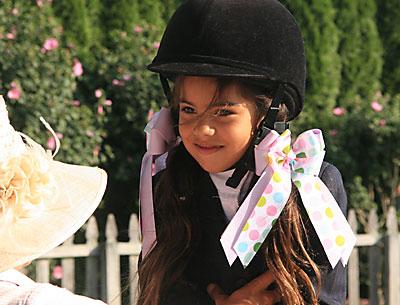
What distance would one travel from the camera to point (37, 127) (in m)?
4.85

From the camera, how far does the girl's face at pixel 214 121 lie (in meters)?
2.21

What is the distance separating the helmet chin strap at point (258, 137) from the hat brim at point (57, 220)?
13.3 inches

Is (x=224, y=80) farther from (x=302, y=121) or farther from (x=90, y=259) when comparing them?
(x=302, y=121)

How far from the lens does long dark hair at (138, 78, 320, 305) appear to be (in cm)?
221

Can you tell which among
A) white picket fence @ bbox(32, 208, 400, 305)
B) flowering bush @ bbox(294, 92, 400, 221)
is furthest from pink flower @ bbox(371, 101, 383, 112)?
white picket fence @ bbox(32, 208, 400, 305)

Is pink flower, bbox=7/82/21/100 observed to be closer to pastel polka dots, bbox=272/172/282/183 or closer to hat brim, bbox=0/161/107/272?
hat brim, bbox=0/161/107/272

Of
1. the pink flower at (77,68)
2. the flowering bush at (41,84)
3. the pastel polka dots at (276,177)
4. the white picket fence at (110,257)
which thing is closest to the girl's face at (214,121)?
the pastel polka dots at (276,177)

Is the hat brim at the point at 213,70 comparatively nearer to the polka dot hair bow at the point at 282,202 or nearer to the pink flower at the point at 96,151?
the polka dot hair bow at the point at 282,202

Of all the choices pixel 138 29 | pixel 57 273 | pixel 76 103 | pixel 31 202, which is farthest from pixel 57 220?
pixel 138 29

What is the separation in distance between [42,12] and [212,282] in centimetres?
337

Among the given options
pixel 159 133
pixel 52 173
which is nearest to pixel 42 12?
pixel 159 133

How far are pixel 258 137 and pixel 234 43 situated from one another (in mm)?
255

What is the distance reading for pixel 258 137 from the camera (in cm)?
227

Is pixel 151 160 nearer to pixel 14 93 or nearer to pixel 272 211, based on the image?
pixel 272 211
